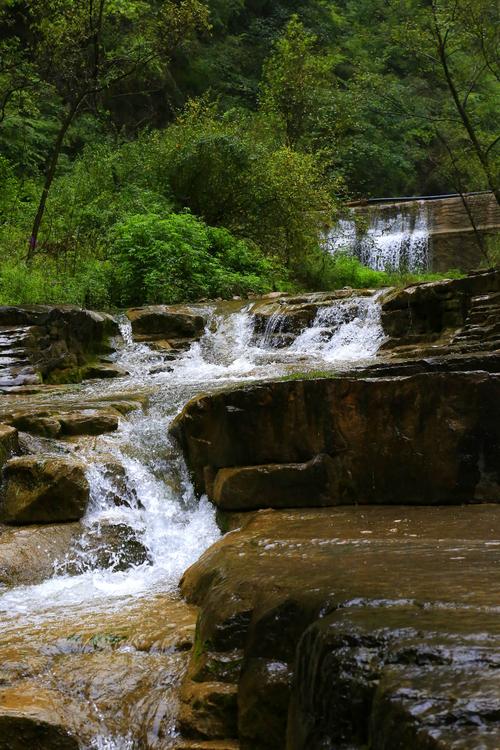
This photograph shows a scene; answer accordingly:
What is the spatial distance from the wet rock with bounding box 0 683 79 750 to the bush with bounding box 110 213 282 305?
11437 mm

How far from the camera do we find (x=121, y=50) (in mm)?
17219

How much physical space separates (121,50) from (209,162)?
3186 millimetres

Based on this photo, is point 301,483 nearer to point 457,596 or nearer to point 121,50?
point 457,596

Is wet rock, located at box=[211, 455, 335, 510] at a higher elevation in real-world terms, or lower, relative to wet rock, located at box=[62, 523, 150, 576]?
higher

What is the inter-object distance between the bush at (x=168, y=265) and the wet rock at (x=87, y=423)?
24.0 ft

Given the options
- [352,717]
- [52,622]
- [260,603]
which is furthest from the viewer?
[52,622]

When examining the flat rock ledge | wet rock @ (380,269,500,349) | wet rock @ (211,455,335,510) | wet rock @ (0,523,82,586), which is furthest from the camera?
wet rock @ (380,269,500,349)

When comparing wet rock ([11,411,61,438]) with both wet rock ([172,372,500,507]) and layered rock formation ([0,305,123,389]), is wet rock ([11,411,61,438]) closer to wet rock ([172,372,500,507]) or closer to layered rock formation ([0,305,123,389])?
wet rock ([172,372,500,507])

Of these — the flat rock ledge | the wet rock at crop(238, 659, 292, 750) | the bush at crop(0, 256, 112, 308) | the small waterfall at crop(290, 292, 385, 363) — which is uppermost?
the bush at crop(0, 256, 112, 308)

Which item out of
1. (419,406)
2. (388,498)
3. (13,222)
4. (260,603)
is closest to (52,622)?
(260,603)

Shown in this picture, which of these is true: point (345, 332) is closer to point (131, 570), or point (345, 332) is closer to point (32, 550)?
point (131, 570)

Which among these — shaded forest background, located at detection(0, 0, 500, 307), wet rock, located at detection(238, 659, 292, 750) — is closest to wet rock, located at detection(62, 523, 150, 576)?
wet rock, located at detection(238, 659, 292, 750)

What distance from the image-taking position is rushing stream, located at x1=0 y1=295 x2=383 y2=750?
3.69 meters

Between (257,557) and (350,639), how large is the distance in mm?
1850
